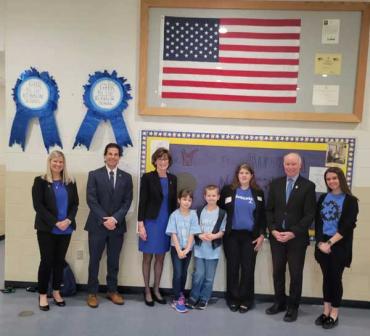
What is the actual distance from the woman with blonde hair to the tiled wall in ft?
1.27

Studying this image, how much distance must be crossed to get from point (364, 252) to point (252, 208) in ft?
4.05

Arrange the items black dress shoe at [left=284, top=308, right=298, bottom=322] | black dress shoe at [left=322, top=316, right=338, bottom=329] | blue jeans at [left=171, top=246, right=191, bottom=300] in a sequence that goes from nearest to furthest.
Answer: black dress shoe at [left=322, top=316, right=338, bottom=329]
black dress shoe at [left=284, top=308, right=298, bottom=322]
blue jeans at [left=171, top=246, right=191, bottom=300]

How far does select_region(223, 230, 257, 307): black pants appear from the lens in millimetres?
3357

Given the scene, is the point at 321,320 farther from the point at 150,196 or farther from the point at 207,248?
the point at 150,196

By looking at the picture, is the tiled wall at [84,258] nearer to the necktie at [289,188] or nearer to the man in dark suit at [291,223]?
the man in dark suit at [291,223]

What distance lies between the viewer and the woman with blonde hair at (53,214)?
3170 millimetres

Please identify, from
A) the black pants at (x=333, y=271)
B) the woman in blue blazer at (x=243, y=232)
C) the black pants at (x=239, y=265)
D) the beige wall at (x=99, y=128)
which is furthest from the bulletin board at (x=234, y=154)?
the black pants at (x=333, y=271)

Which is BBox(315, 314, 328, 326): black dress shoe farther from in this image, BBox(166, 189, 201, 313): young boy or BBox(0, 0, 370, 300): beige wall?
BBox(166, 189, 201, 313): young boy

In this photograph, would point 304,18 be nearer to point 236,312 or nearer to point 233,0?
point 233,0

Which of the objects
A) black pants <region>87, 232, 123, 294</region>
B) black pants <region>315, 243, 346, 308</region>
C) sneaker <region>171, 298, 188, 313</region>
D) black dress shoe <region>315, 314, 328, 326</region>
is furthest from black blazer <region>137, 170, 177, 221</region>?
black dress shoe <region>315, 314, 328, 326</region>

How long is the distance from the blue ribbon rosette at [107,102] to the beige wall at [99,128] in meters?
0.07

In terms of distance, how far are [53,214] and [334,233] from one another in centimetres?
241

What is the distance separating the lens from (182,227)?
11.0 feet

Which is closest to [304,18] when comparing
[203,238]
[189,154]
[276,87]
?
[276,87]
